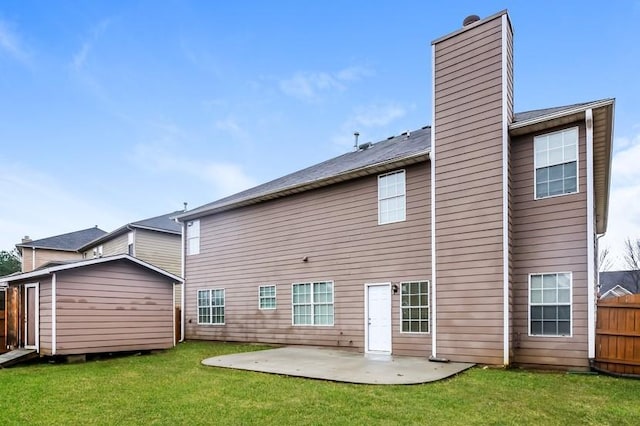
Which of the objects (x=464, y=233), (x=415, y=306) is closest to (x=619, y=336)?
(x=464, y=233)

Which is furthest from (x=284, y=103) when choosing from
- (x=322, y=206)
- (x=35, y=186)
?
(x=35, y=186)

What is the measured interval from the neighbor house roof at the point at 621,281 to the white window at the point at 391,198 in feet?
107

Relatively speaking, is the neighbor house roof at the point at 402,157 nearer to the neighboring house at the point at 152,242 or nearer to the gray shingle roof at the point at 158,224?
the gray shingle roof at the point at 158,224

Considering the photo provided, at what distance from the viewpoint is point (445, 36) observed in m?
10.3

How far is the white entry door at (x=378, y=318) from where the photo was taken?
36.0 feet

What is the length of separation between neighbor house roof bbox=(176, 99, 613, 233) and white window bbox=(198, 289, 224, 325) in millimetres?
2868

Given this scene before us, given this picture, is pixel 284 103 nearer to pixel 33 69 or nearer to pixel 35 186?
pixel 33 69

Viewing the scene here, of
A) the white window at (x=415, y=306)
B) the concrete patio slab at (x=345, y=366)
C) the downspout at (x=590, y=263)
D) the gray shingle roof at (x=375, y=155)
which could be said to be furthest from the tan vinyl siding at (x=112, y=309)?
the downspout at (x=590, y=263)

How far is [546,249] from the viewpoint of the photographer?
905 centimetres

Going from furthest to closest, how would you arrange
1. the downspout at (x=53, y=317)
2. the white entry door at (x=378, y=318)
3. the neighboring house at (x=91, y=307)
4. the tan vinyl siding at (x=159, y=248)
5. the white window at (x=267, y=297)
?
the tan vinyl siding at (x=159, y=248) → the white window at (x=267, y=297) → the white entry door at (x=378, y=318) → the neighboring house at (x=91, y=307) → the downspout at (x=53, y=317)

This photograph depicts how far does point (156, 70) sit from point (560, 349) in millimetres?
15501

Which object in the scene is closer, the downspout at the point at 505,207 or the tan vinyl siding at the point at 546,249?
the tan vinyl siding at the point at 546,249

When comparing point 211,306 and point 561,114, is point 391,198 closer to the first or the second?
point 561,114

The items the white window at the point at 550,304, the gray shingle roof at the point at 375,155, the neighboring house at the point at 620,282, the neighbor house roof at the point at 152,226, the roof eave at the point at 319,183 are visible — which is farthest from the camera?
the neighboring house at the point at 620,282
